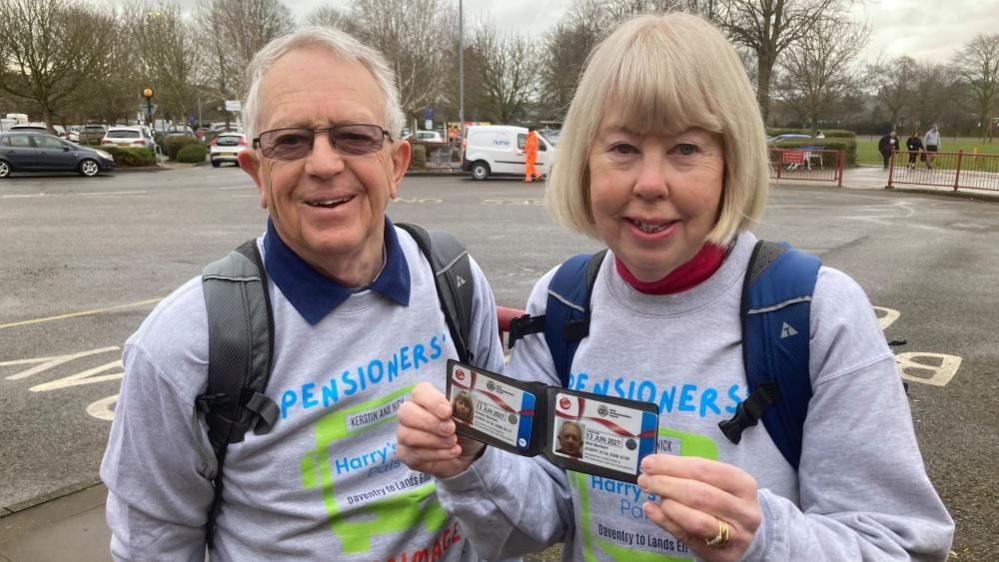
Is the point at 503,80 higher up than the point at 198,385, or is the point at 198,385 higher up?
the point at 503,80

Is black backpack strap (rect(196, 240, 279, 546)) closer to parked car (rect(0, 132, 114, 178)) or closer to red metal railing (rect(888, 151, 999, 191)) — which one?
red metal railing (rect(888, 151, 999, 191))

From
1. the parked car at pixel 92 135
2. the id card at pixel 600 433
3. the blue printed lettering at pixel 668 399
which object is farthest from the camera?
the parked car at pixel 92 135

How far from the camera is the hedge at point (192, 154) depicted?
32906mm

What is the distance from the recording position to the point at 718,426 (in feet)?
4.44

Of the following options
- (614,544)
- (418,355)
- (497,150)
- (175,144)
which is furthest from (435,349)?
(175,144)

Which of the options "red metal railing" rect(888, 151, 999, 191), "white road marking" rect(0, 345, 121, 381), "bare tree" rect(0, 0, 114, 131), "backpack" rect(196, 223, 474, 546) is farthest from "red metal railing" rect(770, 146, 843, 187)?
"bare tree" rect(0, 0, 114, 131)

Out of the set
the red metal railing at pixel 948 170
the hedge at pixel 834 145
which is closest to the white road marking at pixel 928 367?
the red metal railing at pixel 948 170

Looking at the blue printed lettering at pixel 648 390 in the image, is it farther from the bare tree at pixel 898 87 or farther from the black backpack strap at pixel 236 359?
the bare tree at pixel 898 87

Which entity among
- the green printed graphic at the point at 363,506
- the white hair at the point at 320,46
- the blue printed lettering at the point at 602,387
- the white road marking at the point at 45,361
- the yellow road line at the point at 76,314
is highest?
the white hair at the point at 320,46

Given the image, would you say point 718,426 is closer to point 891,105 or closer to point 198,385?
point 198,385

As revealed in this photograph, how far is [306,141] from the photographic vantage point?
1.66 metres

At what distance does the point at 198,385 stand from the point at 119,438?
22 cm

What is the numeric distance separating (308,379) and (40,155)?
2549 centimetres

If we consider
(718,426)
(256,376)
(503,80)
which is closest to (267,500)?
(256,376)
